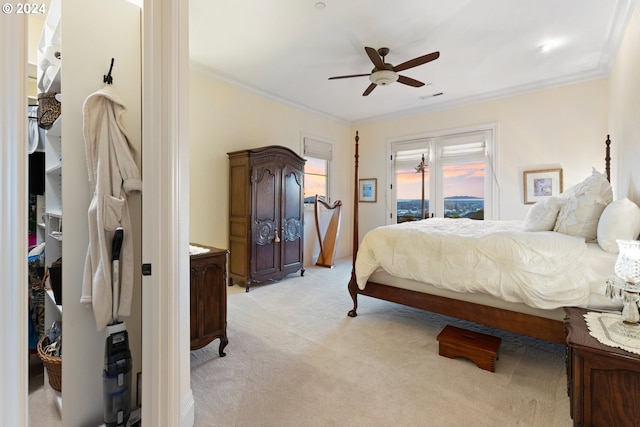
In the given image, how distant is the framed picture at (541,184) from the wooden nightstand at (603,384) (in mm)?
3554

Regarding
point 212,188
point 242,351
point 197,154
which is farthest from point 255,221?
point 242,351

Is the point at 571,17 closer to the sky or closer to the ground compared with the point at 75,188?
closer to the sky

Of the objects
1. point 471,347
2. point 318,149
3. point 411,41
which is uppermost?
point 411,41

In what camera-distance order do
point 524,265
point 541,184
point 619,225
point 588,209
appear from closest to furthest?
point 619,225 → point 524,265 → point 588,209 → point 541,184

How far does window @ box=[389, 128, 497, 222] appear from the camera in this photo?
4.90 m

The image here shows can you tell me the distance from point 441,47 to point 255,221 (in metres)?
2.98

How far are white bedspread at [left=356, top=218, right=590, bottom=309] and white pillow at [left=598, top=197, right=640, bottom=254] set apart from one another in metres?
0.13

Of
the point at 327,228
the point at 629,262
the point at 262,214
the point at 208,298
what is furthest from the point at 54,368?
the point at 327,228

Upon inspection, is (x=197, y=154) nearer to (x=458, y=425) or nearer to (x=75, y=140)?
(x=75, y=140)

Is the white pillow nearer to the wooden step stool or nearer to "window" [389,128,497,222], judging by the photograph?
the wooden step stool

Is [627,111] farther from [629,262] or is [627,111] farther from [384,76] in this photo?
[384,76]

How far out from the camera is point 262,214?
4047 millimetres

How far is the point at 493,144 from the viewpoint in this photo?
4.76 meters

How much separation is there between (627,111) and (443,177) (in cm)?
269
